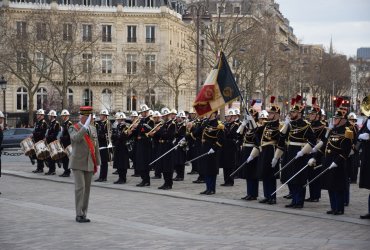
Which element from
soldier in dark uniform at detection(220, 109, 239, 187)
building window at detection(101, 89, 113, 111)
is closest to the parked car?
soldier in dark uniform at detection(220, 109, 239, 187)

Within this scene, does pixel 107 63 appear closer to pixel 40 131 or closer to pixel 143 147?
pixel 40 131

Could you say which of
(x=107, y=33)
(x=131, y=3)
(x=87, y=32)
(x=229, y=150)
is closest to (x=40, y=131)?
(x=229, y=150)

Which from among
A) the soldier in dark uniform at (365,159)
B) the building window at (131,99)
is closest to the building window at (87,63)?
the building window at (131,99)

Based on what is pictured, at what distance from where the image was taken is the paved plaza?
38.1ft

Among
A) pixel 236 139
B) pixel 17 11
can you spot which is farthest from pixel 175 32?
pixel 236 139

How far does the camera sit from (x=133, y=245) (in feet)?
37.3

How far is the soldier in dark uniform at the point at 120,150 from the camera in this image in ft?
69.0

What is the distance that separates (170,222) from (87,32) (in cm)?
6123

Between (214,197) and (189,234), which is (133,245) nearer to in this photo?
(189,234)

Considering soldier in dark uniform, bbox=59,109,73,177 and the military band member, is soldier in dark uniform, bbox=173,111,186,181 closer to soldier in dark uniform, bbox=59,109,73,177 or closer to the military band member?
the military band member

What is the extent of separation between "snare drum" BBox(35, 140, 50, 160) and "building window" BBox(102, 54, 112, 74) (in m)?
57.2

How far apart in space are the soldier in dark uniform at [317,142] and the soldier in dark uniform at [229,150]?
373cm

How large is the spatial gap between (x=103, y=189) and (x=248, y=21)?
43326 millimetres

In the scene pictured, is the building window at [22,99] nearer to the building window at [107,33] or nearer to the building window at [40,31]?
the building window at [107,33]
